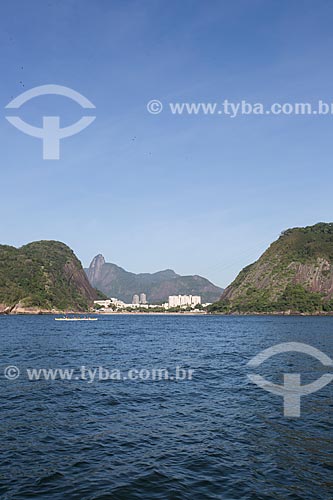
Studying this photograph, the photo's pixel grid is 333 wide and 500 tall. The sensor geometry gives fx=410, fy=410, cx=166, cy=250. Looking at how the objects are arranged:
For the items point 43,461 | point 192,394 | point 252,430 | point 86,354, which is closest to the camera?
point 43,461

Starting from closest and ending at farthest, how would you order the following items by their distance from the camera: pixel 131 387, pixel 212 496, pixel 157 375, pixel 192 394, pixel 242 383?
pixel 212 496 < pixel 192 394 < pixel 131 387 < pixel 242 383 < pixel 157 375

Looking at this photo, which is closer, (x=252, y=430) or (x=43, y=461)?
(x=43, y=461)

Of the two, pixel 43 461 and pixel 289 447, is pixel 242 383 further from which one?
pixel 43 461

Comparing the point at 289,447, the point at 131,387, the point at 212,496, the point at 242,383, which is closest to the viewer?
the point at 212,496

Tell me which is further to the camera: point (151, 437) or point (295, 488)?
point (151, 437)

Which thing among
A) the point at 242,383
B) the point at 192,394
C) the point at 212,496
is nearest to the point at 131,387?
the point at 192,394

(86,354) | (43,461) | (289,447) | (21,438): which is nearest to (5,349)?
(86,354)

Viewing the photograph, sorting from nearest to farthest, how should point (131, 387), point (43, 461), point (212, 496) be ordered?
point (212, 496) → point (43, 461) → point (131, 387)

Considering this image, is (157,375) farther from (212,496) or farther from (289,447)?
(212,496)

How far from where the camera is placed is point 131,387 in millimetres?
28969

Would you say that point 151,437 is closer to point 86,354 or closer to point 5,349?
point 86,354

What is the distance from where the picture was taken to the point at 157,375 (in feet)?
112

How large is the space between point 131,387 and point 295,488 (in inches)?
673

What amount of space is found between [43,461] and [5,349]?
39.7 metres
